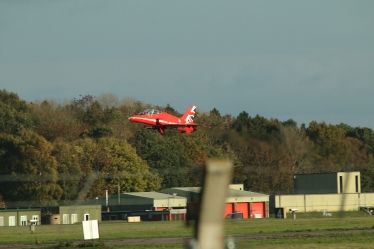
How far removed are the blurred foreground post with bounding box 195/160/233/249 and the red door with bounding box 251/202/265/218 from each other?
109441 mm

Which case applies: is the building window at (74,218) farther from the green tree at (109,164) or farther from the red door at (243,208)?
the red door at (243,208)

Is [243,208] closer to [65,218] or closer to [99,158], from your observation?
[99,158]

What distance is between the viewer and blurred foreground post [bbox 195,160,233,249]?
941 centimetres

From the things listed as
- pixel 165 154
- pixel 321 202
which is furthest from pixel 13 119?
pixel 321 202

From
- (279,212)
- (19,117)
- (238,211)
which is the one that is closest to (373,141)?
(279,212)

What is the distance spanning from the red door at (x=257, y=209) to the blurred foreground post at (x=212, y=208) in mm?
109441

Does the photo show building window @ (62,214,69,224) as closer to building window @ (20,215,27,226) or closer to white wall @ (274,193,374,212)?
building window @ (20,215,27,226)

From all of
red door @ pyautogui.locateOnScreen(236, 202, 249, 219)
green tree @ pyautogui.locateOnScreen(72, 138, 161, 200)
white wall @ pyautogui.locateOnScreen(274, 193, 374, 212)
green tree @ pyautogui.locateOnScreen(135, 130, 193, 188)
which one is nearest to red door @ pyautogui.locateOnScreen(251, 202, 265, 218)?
red door @ pyautogui.locateOnScreen(236, 202, 249, 219)

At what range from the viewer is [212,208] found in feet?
31.0

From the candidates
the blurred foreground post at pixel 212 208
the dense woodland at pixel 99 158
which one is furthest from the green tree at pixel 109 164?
the blurred foreground post at pixel 212 208

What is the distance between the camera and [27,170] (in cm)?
10100

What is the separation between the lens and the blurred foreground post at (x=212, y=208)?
9.41 metres

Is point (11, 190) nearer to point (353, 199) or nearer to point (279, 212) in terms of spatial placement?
point (279, 212)

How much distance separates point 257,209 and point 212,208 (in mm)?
111331
